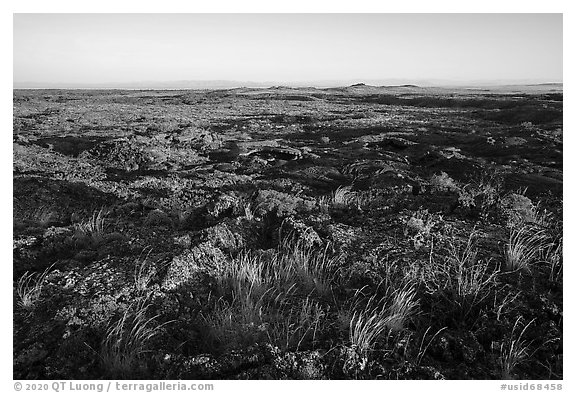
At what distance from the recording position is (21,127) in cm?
1407

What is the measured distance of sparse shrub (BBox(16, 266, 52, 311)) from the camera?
3365 millimetres

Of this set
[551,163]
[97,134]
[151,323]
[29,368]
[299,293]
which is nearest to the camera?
[29,368]

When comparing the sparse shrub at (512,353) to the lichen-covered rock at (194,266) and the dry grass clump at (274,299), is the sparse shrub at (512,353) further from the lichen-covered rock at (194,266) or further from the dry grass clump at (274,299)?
the lichen-covered rock at (194,266)

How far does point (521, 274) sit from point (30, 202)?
665 centimetres

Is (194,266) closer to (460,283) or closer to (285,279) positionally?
(285,279)

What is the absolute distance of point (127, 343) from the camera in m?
2.99

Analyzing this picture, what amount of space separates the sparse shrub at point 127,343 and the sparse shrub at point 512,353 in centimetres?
250

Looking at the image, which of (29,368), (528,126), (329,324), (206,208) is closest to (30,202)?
(206,208)

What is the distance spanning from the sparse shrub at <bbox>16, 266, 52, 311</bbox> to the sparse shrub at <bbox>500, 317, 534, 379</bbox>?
3.62 m

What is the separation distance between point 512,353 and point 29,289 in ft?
12.6

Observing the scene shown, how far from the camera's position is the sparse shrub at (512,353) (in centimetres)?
291

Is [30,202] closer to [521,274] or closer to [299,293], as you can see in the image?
[299,293]

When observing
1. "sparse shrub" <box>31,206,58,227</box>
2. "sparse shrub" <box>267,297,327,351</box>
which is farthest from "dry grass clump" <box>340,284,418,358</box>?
"sparse shrub" <box>31,206,58,227</box>

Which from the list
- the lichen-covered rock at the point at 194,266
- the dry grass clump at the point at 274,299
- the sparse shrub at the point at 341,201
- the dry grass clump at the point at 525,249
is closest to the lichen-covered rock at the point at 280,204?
the sparse shrub at the point at 341,201
